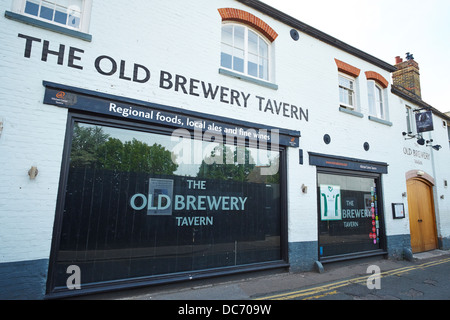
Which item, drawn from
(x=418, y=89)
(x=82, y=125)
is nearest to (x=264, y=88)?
(x=82, y=125)

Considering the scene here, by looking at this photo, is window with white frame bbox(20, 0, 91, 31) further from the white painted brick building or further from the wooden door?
the wooden door

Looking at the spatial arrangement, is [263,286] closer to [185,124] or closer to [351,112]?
[185,124]

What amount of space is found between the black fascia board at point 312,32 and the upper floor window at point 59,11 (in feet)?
12.9

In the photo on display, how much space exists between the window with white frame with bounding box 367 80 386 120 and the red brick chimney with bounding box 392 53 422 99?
3.28 meters

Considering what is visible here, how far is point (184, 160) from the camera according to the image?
5.51m

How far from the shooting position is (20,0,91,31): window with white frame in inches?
180

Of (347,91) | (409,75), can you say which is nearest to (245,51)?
(347,91)

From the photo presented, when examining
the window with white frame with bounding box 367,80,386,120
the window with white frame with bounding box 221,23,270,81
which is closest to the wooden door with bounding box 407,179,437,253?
the window with white frame with bounding box 367,80,386,120

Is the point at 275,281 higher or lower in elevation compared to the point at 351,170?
lower

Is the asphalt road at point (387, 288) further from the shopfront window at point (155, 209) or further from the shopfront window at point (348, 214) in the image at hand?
the shopfront window at point (155, 209)

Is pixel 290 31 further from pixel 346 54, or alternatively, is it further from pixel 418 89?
pixel 418 89

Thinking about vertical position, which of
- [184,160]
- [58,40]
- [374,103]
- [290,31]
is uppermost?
[290,31]

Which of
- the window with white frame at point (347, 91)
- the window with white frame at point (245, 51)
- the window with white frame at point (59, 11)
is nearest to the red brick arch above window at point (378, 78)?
the window with white frame at point (347, 91)
